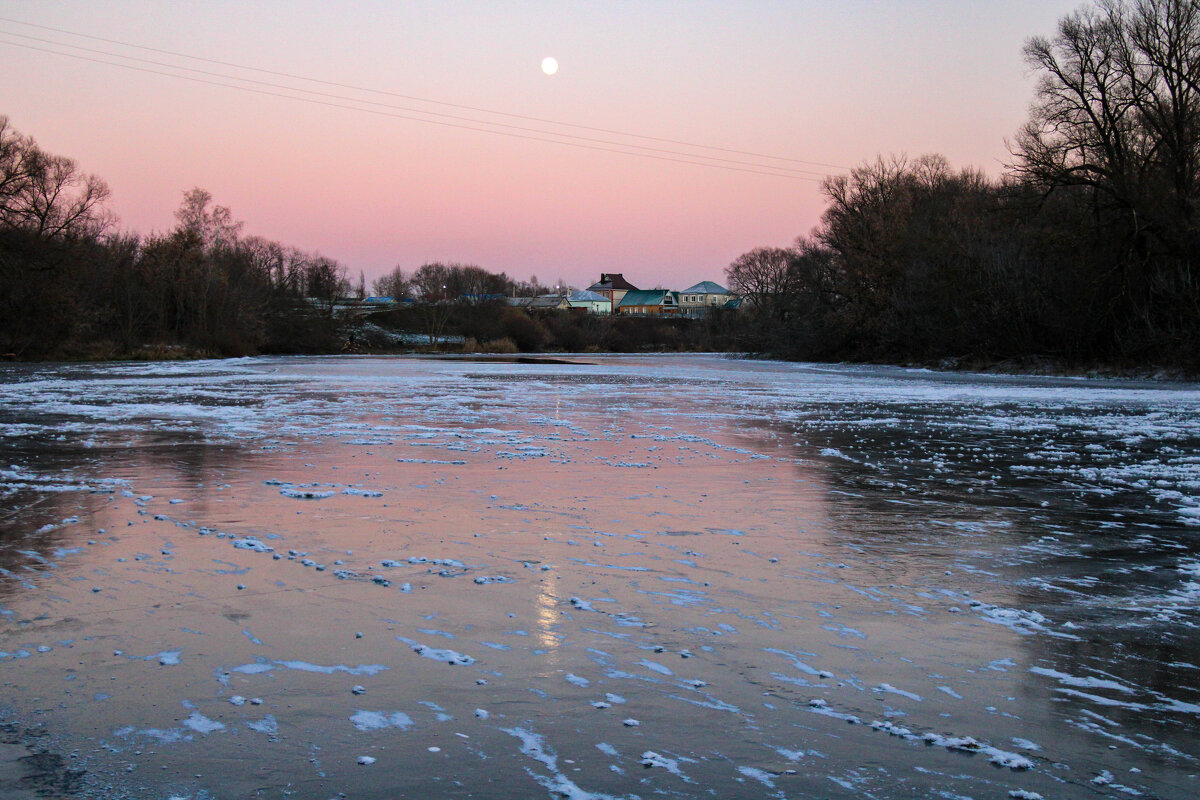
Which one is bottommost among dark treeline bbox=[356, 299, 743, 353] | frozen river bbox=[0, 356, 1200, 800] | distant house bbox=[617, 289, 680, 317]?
frozen river bbox=[0, 356, 1200, 800]

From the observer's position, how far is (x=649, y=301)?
18700 centimetres

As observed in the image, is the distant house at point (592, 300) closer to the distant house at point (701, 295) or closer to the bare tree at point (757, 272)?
the distant house at point (701, 295)

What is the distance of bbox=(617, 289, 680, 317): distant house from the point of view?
18388cm

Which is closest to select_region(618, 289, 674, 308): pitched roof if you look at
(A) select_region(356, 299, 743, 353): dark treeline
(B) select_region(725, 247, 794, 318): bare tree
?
(B) select_region(725, 247, 794, 318): bare tree

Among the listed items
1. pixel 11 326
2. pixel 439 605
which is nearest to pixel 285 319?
pixel 11 326

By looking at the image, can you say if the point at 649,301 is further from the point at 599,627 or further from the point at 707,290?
the point at 599,627

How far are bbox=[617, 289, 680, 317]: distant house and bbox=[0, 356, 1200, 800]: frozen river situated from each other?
570ft

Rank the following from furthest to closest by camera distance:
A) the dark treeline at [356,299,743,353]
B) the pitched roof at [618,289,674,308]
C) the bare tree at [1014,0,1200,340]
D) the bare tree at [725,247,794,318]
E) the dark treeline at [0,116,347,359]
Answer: the pitched roof at [618,289,674,308]
the bare tree at [725,247,794,318]
the dark treeline at [356,299,743,353]
the dark treeline at [0,116,347,359]
the bare tree at [1014,0,1200,340]

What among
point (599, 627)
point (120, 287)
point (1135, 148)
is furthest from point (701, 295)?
point (599, 627)

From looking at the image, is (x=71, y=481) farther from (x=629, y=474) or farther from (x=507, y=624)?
(x=507, y=624)

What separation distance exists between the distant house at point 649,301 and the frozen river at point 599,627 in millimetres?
173681

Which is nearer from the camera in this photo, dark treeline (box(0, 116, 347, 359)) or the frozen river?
the frozen river

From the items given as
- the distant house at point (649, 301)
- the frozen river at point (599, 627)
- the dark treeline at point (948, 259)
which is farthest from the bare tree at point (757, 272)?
the frozen river at point (599, 627)

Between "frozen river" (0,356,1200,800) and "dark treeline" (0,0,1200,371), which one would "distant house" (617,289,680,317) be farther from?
"frozen river" (0,356,1200,800)
